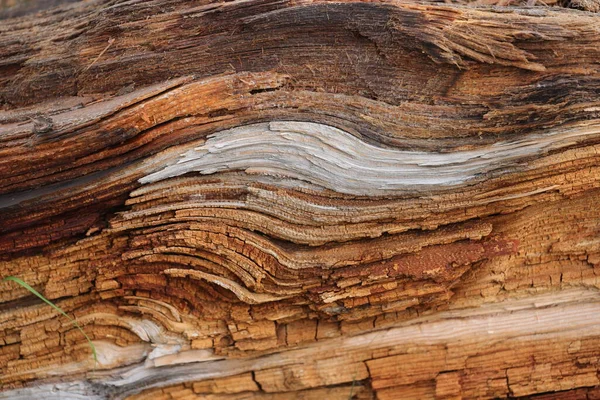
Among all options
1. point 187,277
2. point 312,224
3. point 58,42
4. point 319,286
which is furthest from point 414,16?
point 58,42

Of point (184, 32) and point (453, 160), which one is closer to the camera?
point (453, 160)

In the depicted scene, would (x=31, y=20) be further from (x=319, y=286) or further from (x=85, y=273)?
(x=319, y=286)

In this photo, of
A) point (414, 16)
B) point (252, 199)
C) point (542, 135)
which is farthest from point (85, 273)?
point (542, 135)

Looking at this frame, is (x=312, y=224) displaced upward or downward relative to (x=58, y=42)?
downward

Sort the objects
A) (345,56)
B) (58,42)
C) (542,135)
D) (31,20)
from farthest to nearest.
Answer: (31,20)
(58,42)
(345,56)
(542,135)

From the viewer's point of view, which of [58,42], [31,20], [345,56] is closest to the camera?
[345,56]

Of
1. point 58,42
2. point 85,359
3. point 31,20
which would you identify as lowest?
point 85,359

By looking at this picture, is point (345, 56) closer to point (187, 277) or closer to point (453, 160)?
point (453, 160)
